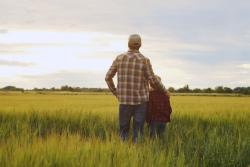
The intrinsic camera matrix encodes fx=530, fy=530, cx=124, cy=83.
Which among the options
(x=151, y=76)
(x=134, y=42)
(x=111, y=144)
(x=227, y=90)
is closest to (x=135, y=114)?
(x=151, y=76)

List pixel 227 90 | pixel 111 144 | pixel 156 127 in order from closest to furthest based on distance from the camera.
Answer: pixel 111 144 → pixel 156 127 → pixel 227 90

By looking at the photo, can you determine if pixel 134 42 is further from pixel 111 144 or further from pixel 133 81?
pixel 111 144

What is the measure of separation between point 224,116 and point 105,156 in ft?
27.8

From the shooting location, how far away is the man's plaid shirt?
8703mm

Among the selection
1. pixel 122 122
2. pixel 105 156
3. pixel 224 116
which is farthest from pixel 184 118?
pixel 105 156

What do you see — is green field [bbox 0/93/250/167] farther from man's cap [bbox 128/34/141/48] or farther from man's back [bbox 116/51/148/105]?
man's cap [bbox 128/34/141/48]

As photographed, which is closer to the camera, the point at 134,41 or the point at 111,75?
the point at 134,41

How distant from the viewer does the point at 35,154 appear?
5906 mm

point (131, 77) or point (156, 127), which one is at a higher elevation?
point (131, 77)

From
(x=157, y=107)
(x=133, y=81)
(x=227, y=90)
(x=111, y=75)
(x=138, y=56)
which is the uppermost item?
(x=227, y=90)

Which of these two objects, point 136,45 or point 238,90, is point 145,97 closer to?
point 136,45

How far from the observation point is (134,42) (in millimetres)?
8648

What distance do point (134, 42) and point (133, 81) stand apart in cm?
64

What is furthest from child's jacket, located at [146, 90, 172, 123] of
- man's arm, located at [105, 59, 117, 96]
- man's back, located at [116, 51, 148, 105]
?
man's arm, located at [105, 59, 117, 96]
